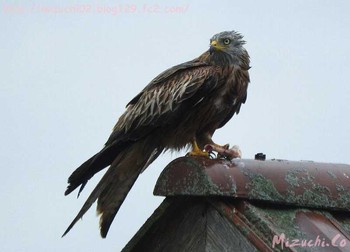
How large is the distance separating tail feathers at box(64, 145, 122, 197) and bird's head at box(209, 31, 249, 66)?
1.50m

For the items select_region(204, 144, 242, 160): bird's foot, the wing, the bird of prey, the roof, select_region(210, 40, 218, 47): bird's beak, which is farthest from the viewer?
select_region(210, 40, 218, 47): bird's beak

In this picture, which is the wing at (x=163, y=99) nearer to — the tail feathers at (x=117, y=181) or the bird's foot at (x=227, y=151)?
the tail feathers at (x=117, y=181)

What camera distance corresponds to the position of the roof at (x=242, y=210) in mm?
3814

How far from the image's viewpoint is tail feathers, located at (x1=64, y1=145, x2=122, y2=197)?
5.25m

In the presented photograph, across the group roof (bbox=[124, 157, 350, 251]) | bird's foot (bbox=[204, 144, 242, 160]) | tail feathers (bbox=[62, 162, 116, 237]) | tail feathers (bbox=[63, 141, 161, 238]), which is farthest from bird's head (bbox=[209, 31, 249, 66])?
roof (bbox=[124, 157, 350, 251])

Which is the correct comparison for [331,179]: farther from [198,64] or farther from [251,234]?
[198,64]

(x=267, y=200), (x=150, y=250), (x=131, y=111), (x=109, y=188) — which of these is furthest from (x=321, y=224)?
(x=131, y=111)

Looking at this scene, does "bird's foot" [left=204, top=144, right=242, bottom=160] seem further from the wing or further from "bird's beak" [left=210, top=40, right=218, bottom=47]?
"bird's beak" [left=210, top=40, right=218, bottom=47]

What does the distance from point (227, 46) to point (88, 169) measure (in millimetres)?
2215

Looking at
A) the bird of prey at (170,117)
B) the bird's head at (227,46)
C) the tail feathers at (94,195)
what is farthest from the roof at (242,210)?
the bird's head at (227,46)

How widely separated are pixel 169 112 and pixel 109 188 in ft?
2.59

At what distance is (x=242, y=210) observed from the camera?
12.8 feet

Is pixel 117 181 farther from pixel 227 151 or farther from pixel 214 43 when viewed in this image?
pixel 214 43

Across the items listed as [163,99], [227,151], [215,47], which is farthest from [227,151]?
[215,47]
